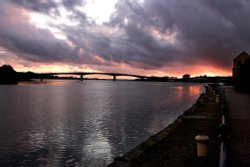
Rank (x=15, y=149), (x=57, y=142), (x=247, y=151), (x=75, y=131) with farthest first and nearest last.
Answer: (x=75, y=131) → (x=57, y=142) → (x=15, y=149) → (x=247, y=151)

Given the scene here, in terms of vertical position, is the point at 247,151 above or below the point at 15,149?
above

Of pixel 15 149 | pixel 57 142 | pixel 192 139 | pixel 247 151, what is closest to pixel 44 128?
pixel 57 142

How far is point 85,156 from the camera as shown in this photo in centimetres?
1656

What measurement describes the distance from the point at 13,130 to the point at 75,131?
5.37 meters

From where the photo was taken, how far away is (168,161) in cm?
1241

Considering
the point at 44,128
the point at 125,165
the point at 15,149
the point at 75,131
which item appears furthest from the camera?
the point at 44,128

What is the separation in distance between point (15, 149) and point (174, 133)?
32.5 feet

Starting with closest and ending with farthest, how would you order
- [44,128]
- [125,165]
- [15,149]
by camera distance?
1. [125,165]
2. [15,149]
3. [44,128]

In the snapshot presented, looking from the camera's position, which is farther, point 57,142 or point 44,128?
point 44,128

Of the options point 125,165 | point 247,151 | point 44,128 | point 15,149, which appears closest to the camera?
point 125,165

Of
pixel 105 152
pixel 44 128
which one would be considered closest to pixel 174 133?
pixel 105 152

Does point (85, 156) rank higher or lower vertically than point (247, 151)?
lower

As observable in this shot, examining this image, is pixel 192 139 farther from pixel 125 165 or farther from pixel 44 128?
pixel 44 128

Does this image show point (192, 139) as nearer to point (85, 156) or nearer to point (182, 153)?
point (182, 153)
